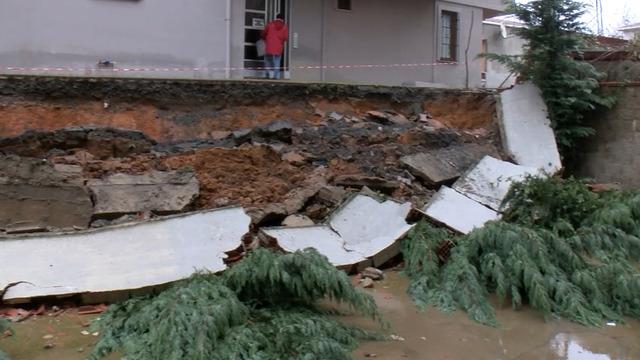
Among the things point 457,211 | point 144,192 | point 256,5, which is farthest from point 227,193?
point 256,5

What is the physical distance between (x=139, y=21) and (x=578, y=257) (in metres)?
8.64

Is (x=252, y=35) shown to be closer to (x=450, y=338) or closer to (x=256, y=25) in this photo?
(x=256, y=25)

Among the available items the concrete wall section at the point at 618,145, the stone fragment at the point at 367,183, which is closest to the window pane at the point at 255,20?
the stone fragment at the point at 367,183

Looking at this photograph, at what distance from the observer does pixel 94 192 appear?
6.95 m

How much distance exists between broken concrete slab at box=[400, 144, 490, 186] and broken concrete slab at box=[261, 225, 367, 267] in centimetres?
215

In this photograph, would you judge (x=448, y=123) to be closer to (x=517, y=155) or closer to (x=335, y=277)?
(x=517, y=155)

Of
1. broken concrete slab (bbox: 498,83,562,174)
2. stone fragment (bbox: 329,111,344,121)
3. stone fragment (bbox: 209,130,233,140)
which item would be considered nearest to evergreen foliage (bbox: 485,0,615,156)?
broken concrete slab (bbox: 498,83,562,174)

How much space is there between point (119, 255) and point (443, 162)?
4918mm

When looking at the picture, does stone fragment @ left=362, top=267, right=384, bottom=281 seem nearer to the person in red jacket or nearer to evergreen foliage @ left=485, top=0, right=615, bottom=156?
evergreen foliage @ left=485, top=0, right=615, bottom=156

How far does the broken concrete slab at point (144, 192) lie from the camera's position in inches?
272

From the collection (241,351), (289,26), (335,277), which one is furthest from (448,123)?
(241,351)

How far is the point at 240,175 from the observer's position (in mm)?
8109

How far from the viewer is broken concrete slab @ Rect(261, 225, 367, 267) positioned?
21.5 feet

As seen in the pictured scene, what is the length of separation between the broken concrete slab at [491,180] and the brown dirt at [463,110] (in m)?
1.74
